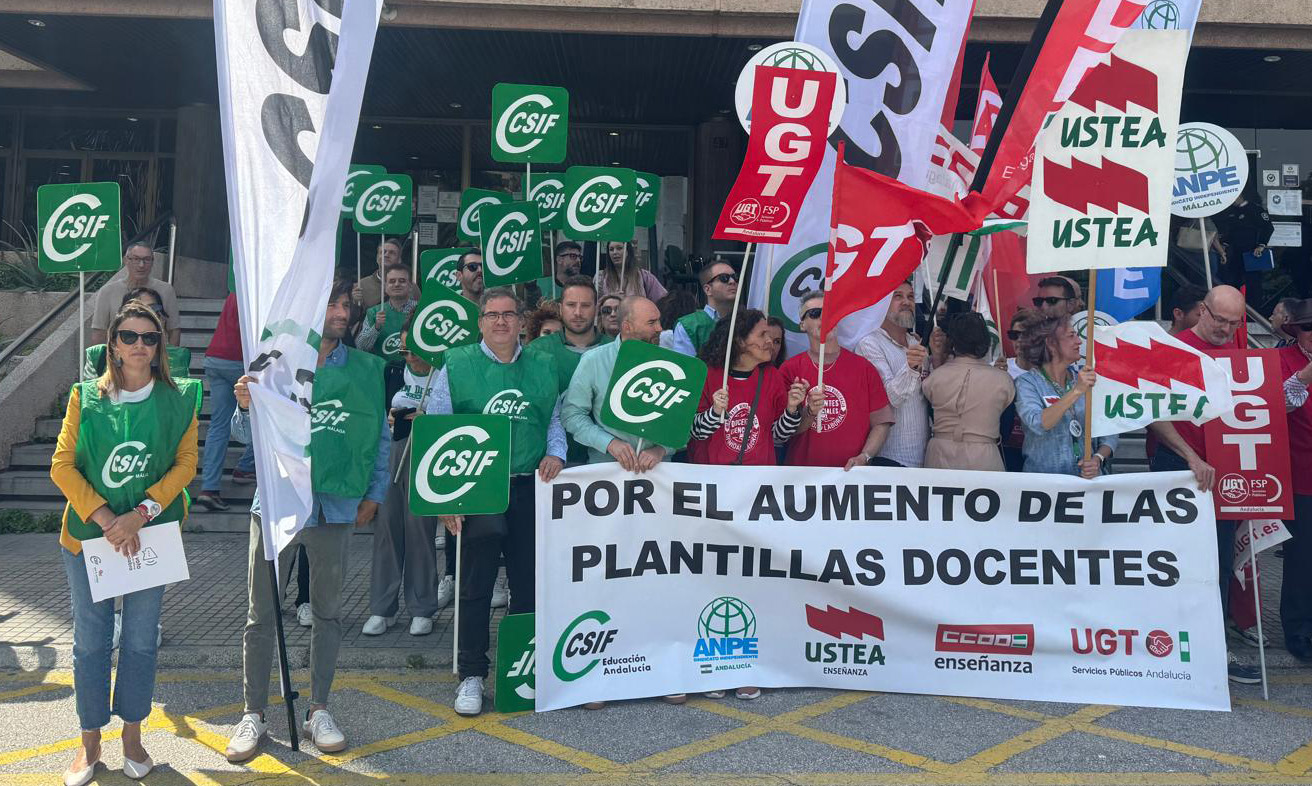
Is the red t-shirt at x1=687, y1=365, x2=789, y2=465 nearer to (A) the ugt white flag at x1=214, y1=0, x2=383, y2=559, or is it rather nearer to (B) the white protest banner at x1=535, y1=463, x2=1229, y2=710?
(B) the white protest banner at x1=535, y1=463, x2=1229, y2=710

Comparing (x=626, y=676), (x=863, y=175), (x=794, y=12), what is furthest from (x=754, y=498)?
(x=794, y=12)

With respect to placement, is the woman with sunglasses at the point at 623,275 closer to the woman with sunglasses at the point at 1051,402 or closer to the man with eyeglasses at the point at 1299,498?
the woman with sunglasses at the point at 1051,402

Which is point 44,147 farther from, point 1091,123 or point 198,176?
point 1091,123

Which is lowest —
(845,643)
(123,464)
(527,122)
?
(845,643)

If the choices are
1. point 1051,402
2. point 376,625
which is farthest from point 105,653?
point 1051,402

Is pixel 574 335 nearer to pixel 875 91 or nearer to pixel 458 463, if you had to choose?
pixel 458 463

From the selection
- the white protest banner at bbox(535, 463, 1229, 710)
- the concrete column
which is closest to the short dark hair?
the white protest banner at bbox(535, 463, 1229, 710)

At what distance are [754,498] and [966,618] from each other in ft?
3.91

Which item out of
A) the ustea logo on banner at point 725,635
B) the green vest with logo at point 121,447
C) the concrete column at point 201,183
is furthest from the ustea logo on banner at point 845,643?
the concrete column at point 201,183

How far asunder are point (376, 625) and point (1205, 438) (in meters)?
4.71

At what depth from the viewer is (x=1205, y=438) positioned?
19.2 ft

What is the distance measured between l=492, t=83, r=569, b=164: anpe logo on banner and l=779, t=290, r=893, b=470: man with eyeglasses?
300 cm

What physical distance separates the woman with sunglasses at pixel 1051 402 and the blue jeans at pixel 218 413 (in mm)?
6148

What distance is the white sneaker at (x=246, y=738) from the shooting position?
4.54 meters
